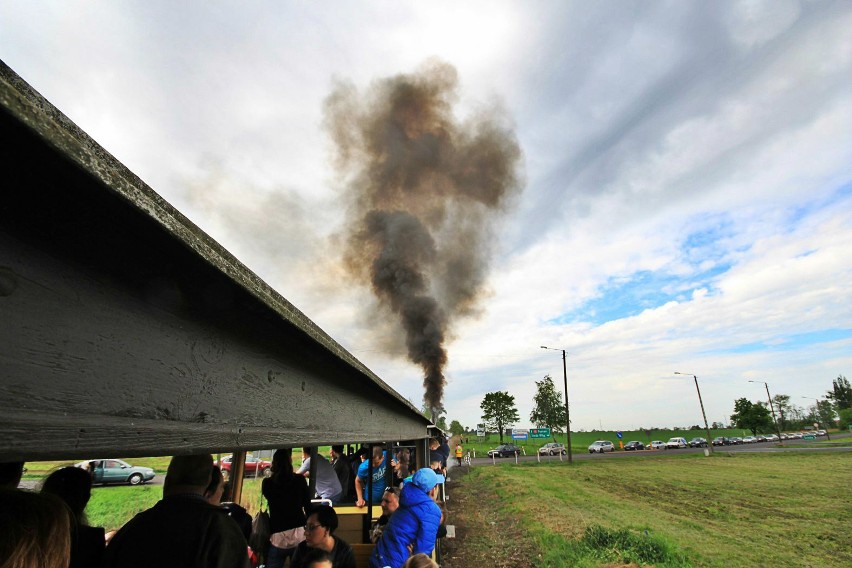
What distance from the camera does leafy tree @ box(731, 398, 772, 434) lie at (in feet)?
191

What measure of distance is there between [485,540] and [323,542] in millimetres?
7407

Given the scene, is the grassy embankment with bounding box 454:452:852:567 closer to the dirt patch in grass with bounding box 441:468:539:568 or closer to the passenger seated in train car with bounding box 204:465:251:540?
the dirt patch in grass with bounding box 441:468:539:568

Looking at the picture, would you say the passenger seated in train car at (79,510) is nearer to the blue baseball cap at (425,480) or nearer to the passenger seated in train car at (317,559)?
the passenger seated in train car at (317,559)

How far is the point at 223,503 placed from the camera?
18.0 ft

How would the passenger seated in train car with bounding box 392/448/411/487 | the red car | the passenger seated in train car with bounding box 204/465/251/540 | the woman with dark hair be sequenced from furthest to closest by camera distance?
the red car, the passenger seated in train car with bounding box 392/448/411/487, the woman with dark hair, the passenger seated in train car with bounding box 204/465/251/540

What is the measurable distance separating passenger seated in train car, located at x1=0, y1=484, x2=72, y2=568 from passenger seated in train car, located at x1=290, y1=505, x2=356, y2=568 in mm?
3222

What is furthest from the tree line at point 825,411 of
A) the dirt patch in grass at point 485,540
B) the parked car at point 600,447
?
the dirt patch in grass at point 485,540

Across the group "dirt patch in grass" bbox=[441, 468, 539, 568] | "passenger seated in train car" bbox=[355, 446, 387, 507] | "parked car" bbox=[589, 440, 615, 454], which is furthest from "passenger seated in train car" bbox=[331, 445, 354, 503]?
"parked car" bbox=[589, 440, 615, 454]

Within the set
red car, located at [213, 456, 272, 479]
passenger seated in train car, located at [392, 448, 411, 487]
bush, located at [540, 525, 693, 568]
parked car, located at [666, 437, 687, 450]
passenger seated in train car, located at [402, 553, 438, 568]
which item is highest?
passenger seated in train car, located at [392, 448, 411, 487]

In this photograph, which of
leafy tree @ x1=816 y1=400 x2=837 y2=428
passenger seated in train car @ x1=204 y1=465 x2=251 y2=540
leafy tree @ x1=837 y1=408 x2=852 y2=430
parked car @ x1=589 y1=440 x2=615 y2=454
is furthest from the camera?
leafy tree @ x1=816 y1=400 x2=837 y2=428

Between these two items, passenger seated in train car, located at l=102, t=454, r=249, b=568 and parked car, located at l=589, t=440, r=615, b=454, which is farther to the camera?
parked car, located at l=589, t=440, r=615, b=454

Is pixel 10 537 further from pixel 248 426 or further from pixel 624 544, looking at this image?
pixel 624 544

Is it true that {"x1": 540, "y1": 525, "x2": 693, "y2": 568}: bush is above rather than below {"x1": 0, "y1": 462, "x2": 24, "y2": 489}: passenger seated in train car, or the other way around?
below

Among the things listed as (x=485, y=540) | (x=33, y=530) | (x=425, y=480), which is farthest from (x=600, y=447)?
(x=33, y=530)
